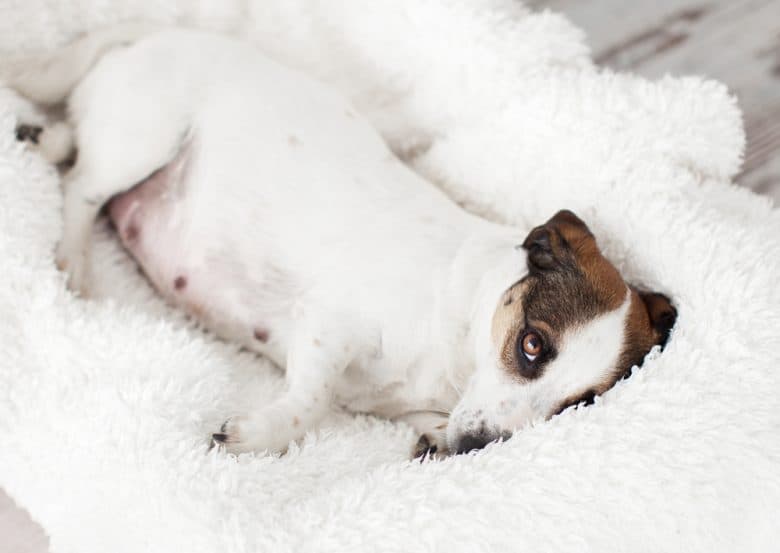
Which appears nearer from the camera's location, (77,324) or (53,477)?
(53,477)

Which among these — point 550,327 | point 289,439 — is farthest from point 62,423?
point 550,327

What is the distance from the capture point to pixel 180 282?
2.06 metres

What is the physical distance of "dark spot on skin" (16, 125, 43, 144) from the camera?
6.86 ft

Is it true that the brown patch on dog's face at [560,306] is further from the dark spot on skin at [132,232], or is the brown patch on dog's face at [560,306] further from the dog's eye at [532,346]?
the dark spot on skin at [132,232]

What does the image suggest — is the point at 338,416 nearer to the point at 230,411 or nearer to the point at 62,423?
the point at 230,411

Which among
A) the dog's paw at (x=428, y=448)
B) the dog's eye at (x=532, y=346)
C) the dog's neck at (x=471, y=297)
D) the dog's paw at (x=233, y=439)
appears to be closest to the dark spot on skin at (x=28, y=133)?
the dog's paw at (x=233, y=439)

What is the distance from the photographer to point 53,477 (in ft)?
5.51

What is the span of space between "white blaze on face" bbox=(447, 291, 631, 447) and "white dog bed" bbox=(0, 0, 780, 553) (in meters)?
0.05

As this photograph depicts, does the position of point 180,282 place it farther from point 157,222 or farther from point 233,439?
point 233,439

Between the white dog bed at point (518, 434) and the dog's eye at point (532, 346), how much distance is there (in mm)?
139

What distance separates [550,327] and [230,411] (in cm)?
73

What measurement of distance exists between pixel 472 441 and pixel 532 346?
23cm

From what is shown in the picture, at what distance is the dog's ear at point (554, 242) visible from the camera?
170 centimetres

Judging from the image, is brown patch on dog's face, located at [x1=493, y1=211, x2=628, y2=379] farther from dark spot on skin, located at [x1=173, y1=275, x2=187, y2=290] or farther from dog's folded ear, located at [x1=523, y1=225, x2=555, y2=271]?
dark spot on skin, located at [x1=173, y1=275, x2=187, y2=290]
